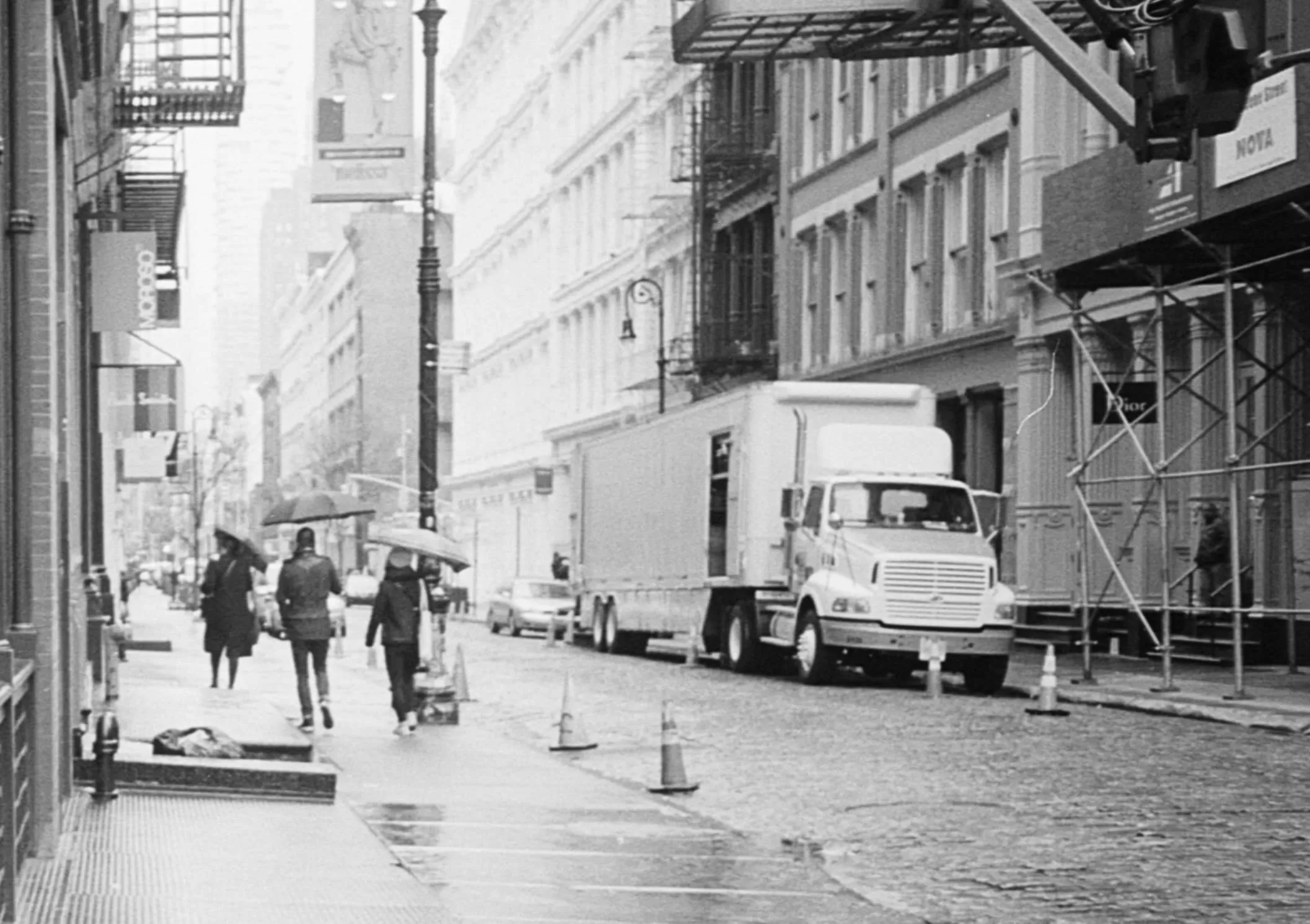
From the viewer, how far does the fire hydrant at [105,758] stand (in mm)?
13523

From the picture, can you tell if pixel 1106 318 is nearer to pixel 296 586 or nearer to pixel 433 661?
pixel 433 661

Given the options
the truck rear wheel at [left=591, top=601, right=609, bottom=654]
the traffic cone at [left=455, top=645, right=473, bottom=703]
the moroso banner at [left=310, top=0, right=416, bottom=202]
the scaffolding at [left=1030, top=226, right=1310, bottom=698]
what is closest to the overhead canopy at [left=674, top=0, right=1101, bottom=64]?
the scaffolding at [left=1030, top=226, right=1310, bottom=698]

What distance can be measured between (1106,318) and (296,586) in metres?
16.4

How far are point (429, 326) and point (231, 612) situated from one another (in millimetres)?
4125

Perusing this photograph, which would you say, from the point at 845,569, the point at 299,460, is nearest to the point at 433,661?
the point at 845,569

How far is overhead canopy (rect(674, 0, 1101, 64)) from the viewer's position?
25.2 m

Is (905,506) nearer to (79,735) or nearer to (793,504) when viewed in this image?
(793,504)

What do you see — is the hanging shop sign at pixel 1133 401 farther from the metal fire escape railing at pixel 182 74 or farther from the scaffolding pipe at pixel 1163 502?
the metal fire escape railing at pixel 182 74

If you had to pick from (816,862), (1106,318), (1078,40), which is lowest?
(816,862)

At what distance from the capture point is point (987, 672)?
28562 millimetres

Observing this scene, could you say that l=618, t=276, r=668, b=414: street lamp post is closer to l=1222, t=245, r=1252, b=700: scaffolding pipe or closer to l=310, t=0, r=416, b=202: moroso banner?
l=310, t=0, r=416, b=202: moroso banner

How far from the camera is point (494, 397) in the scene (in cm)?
9388

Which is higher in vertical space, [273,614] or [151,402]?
[151,402]

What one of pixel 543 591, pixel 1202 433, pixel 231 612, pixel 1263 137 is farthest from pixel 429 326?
pixel 543 591
